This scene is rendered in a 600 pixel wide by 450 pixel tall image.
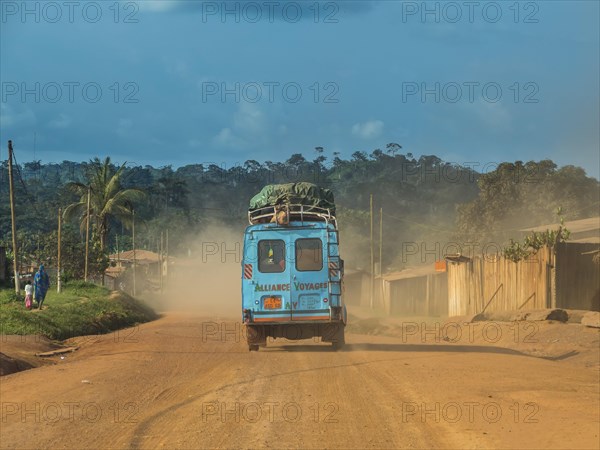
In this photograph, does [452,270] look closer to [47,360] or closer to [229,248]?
[47,360]

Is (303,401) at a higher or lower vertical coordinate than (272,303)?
lower

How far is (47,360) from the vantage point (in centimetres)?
1780

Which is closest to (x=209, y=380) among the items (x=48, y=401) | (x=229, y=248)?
(x=48, y=401)

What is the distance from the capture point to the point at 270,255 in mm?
17922

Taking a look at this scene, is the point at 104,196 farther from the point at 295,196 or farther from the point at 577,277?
the point at 577,277

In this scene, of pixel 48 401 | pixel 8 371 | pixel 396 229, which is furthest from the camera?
pixel 396 229

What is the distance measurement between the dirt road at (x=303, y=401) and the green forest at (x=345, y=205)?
1821 centimetres

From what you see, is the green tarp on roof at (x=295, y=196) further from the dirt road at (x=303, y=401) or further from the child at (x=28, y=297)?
the child at (x=28, y=297)

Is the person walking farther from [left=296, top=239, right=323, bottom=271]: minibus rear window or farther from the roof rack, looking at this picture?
[left=296, top=239, right=323, bottom=271]: minibus rear window

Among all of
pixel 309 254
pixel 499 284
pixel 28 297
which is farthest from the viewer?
pixel 28 297

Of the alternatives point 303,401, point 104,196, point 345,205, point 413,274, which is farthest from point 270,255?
point 345,205

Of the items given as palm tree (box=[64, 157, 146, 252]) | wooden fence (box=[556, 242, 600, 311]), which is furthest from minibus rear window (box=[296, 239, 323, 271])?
palm tree (box=[64, 157, 146, 252])

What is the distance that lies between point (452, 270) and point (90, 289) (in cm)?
2130

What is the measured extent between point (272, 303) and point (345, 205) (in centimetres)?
9187
